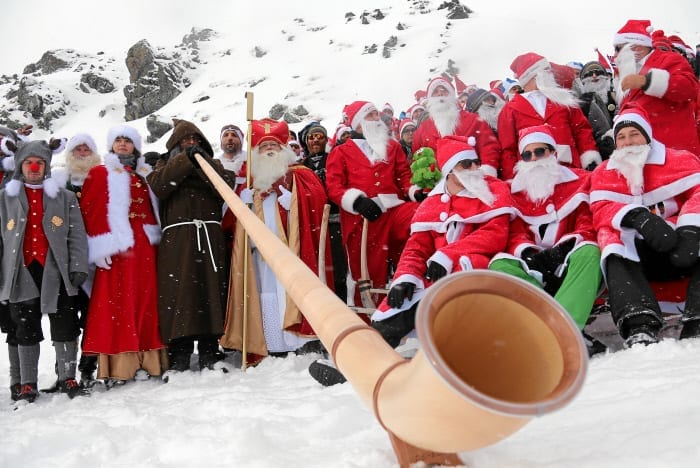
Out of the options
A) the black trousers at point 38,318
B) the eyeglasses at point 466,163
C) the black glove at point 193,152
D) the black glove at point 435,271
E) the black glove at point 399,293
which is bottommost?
the black trousers at point 38,318

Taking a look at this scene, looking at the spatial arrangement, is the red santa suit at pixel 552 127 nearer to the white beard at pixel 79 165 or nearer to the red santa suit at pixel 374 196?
the red santa suit at pixel 374 196

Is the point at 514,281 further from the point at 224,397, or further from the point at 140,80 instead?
the point at 140,80

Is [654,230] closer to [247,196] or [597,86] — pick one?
[597,86]

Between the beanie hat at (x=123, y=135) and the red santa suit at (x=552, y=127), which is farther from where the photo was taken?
the beanie hat at (x=123, y=135)

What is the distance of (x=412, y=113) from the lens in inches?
310

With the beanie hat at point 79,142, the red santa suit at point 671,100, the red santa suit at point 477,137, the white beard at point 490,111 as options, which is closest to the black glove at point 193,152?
the beanie hat at point 79,142

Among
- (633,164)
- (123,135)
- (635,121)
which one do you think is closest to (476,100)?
(635,121)

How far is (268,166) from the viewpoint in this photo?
16.4ft

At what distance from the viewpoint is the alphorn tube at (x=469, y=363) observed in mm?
969

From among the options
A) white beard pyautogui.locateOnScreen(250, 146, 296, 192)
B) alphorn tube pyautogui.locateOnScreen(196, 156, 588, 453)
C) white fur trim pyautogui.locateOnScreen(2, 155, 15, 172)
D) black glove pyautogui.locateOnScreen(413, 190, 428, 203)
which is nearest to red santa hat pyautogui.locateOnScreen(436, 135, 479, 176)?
black glove pyautogui.locateOnScreen(413, 190, 428, 203)

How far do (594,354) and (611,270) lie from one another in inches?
17.3

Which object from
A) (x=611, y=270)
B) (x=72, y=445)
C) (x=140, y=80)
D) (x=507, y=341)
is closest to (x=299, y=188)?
(x=611, y=270)

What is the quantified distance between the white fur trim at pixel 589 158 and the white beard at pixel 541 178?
751mm

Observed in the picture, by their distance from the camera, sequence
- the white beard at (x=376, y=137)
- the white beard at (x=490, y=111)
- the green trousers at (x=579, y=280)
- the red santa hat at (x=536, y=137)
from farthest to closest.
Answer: the white beard at (x=490, y=111)
the white beard at (x=376, y=137)
the red santa hat at (x=536, y=137)
the green trousers at (x=579, y=280)
